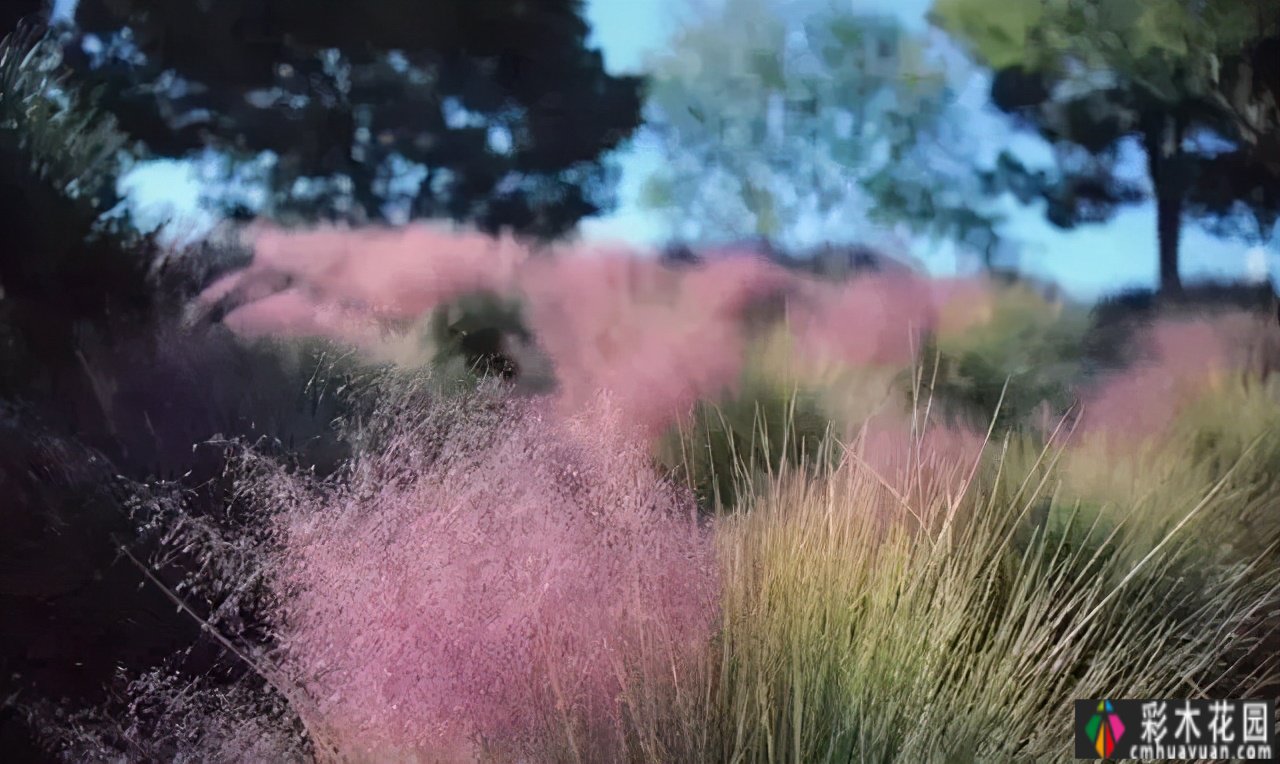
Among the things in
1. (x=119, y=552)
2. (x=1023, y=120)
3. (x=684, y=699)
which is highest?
(x=1023, y=120)

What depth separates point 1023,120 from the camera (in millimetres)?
1810

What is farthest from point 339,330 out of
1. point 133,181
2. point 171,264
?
point 133,181

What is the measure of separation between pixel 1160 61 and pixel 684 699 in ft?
4.91

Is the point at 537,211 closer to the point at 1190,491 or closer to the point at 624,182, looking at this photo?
the point at 624,182

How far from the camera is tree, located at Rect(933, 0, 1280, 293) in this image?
70.1 inches

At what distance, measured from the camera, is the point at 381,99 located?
1.87 metres

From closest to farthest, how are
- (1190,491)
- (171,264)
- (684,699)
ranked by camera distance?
1. (684,699)
2. (1190,491)
3. (171,264)

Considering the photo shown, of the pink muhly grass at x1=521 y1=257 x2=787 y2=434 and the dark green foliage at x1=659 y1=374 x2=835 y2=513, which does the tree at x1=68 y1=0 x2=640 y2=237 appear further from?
the dark green foliage at x1=659 y1=374 x2=835 y2=513

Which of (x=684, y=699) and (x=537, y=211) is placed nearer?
(x=684, y=699)

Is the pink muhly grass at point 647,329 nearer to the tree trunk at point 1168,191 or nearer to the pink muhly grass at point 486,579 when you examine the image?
the pink muhly grass at point 486,579

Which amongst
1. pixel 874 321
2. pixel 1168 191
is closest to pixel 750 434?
pixel 874 321

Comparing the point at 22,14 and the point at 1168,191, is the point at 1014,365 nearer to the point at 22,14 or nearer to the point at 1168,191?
the point at 1168,191

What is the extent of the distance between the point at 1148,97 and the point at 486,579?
1557 millimetres

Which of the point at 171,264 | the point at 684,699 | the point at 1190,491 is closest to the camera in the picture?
the point at 684,699
